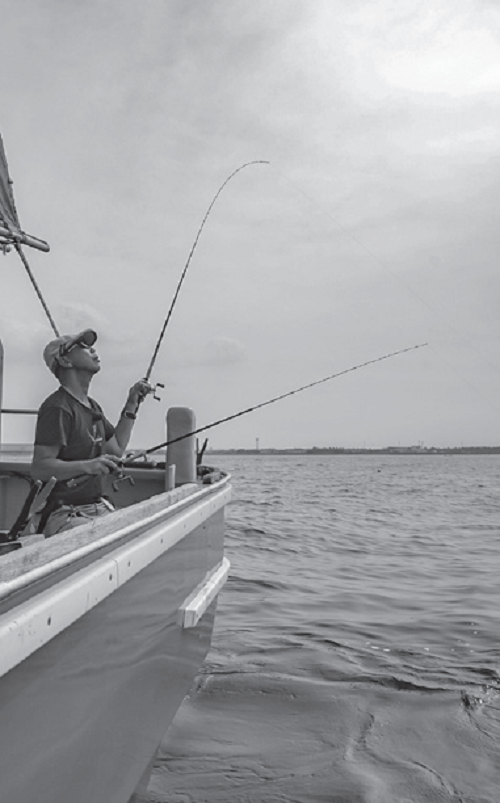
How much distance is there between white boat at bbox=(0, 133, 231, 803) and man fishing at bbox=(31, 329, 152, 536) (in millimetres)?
296

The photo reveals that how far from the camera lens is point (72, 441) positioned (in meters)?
3.86

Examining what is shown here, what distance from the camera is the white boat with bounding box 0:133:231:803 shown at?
158 centimetres

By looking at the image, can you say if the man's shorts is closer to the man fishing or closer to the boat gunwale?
the man fishing

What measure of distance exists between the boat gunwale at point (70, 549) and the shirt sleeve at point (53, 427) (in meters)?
0.80

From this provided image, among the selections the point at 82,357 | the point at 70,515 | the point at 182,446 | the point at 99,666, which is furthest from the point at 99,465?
the point at 99,666

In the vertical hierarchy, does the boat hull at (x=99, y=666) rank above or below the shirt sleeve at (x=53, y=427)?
below

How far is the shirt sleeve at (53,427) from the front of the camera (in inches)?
146

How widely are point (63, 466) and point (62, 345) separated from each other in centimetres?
76

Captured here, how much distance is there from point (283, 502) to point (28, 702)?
81.0 ft

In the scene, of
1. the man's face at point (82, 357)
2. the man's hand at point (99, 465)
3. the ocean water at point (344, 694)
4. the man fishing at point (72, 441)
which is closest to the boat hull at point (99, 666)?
the man's hand at point (99, 465)

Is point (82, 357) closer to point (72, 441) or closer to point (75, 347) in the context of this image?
point (75, 347)

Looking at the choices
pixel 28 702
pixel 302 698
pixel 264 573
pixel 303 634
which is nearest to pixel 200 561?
pixel 302 698

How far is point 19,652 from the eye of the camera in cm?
148

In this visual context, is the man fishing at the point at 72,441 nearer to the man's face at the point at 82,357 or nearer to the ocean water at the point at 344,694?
the man's face at the point at 82,357
